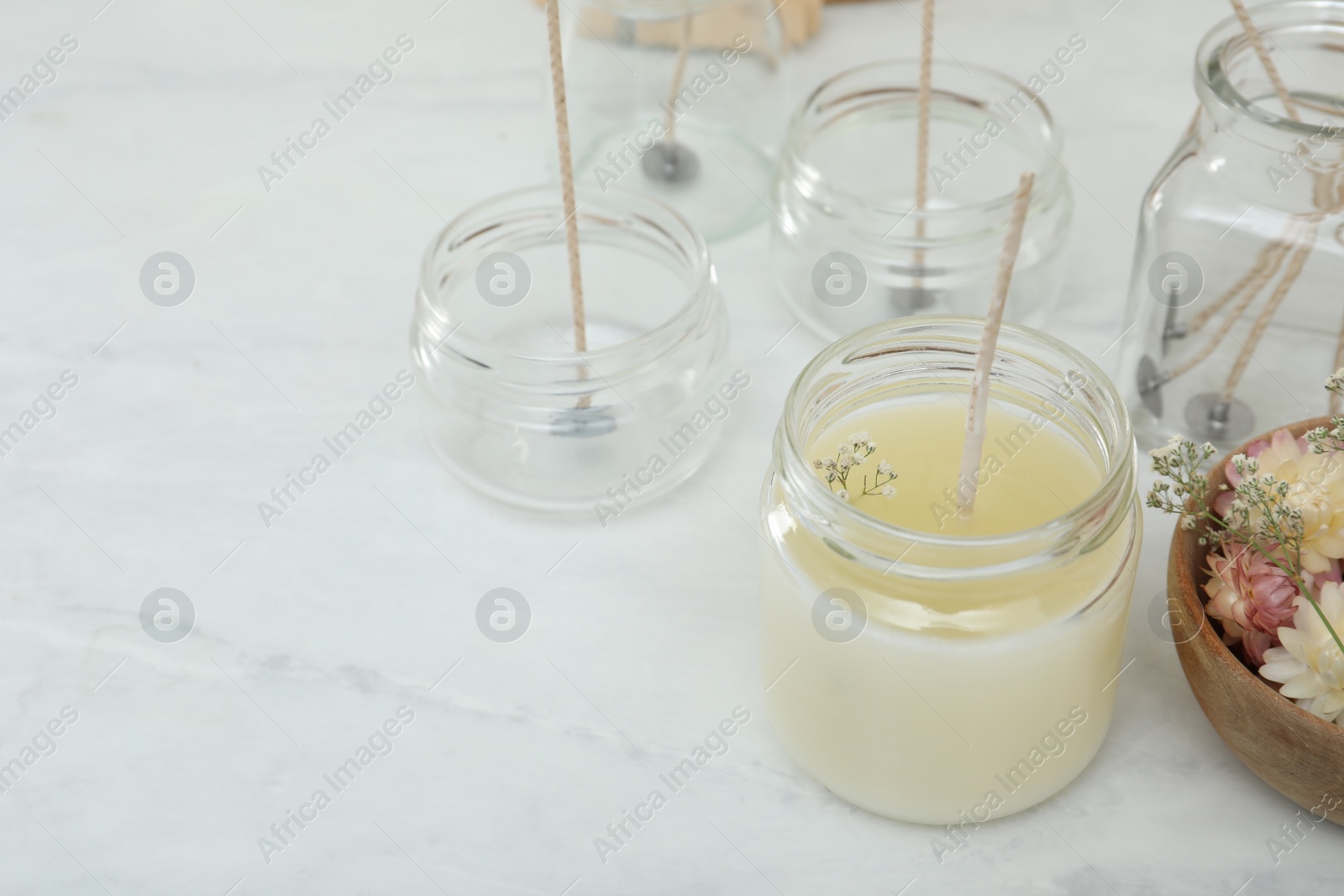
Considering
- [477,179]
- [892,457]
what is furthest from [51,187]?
[892,457]

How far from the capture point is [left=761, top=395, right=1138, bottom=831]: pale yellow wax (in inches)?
27.0

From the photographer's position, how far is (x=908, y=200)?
3.75 ft

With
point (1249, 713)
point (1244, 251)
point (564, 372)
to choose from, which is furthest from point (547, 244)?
point (1249, 713)

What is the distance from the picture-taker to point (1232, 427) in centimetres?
96

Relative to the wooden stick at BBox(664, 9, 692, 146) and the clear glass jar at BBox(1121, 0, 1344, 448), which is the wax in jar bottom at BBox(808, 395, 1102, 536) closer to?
the clear glass jar at BBox(1121, 0, 1344, 448)

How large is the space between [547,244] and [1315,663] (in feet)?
2.12

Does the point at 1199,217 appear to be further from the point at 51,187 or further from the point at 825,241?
the point at 51,187

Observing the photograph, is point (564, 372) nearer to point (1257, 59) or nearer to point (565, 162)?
point (565, 162)

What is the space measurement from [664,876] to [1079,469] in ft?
1.11

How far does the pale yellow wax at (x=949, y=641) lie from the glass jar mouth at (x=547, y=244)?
191 mm

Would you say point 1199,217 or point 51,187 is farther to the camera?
point 51,187

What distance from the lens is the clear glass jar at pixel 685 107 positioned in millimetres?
1187

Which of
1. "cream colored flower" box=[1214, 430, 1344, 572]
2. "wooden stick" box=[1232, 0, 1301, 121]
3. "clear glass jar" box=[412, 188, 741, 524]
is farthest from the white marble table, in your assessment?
"wooden stick" box=[1232, 0, 1301, 121]

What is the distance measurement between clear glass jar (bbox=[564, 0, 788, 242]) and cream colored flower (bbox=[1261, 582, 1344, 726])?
0.62 m
